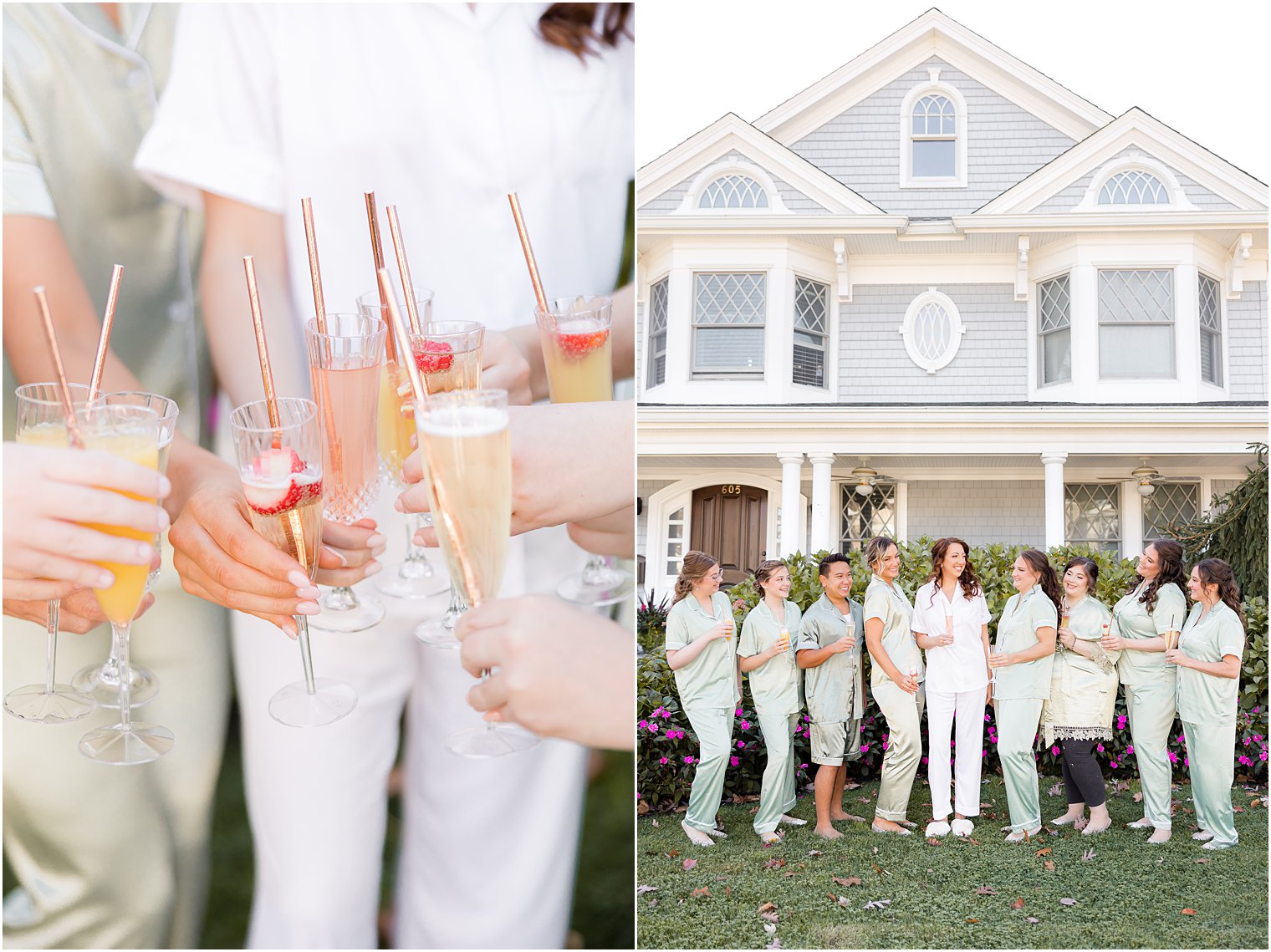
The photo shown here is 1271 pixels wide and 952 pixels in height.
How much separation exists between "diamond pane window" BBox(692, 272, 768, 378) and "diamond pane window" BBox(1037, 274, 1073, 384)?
1116 millimetres

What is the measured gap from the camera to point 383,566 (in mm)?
2227

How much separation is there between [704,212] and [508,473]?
2.90 m

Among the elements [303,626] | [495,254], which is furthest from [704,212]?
[303,626]

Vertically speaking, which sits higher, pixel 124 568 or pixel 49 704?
pixel 124 568

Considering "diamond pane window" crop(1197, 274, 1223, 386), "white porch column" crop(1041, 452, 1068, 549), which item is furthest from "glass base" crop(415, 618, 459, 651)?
"diamond pane window" crop(1197, 274, 1223, 386)

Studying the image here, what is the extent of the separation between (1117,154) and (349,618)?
3914 millimetres

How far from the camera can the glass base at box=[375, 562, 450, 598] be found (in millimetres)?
2186

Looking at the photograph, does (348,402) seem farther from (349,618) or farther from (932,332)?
(932,332)

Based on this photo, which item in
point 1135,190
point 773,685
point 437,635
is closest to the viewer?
point 437,635

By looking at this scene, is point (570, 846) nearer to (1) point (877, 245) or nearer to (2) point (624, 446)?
(2) point (624, 446)

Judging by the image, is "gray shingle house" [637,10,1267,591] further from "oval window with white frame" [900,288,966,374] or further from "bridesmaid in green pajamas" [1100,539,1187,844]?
"bridesmaid in green pajamas" [1100,539,1187,844]

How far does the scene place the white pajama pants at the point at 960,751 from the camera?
11.7ft

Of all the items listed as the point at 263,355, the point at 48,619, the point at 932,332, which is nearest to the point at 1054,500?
the point at 932,332

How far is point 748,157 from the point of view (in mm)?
4547
